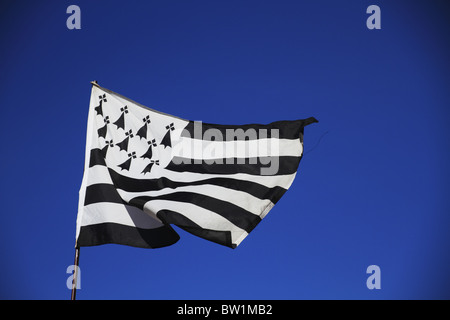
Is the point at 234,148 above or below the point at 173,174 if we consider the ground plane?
above

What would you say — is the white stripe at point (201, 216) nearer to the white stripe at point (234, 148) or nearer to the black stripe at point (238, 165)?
the black stripe at point (238, 165)

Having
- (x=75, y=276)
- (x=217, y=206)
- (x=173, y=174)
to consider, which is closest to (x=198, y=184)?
(x=173, y=174)

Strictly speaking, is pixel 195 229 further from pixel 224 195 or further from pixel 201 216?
pixel 224 195

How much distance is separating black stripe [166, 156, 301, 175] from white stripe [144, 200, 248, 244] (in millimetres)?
985

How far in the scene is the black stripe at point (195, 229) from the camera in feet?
27.1

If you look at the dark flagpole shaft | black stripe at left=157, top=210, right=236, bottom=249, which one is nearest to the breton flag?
black stripe at left=157, top=210, right=236, bottom=249

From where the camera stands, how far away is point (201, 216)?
8.52m

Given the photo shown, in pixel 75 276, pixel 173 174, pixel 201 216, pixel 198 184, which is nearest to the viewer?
pixel 75 276

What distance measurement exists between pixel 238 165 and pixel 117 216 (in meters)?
2.55

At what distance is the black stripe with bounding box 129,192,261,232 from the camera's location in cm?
846
